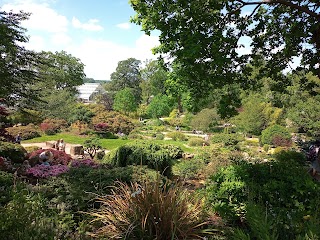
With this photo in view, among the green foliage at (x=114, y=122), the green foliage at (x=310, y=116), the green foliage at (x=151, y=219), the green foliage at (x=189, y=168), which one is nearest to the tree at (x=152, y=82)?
the green foliage at (x=114, y=122)

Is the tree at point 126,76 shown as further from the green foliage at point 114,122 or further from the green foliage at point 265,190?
the green foliage at point 265,190

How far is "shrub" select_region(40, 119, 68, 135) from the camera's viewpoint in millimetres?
19922

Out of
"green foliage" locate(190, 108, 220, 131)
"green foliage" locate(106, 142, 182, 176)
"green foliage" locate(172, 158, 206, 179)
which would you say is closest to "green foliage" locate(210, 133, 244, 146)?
"green foliage" locate(172, 158, 206, 179)

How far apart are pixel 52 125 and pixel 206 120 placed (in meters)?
12.2

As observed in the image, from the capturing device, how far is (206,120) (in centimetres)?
2439

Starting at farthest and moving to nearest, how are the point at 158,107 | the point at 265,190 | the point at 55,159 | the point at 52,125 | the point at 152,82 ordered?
the point at 152,82 < the point at 158,107 < the point at 52,125 < the point at 55,159 < the point at 265,190

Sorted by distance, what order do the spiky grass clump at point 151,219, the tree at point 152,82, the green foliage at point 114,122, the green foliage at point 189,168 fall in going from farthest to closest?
the tree at point 152,82 → the green foliage at point 114,122 → the green foliage at point 189,168 → the spiky grass clump at point 151,219

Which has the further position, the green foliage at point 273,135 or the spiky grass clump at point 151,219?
the green foliage at point 273,135

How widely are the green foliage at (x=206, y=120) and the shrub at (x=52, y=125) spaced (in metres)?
10.8

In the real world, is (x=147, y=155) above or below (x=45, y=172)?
above

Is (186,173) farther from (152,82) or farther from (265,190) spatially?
(152,82)

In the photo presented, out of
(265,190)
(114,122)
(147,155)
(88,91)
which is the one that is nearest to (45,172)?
(147,155)

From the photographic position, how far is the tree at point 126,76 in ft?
163

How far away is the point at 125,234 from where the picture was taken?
2.46m
